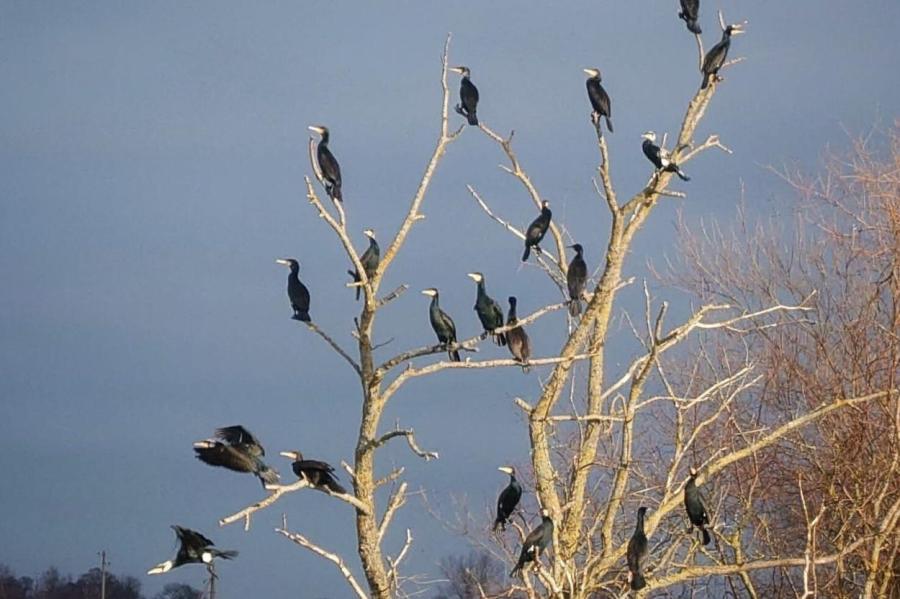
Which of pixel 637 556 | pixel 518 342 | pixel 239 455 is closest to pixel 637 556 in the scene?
pixel 637 556

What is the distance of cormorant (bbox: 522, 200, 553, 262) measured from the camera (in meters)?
11.5

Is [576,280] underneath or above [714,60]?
underneath

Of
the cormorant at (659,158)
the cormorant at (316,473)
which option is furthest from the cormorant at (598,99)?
the cormorant at (316,473)

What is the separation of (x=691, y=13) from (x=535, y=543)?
465 centimetres

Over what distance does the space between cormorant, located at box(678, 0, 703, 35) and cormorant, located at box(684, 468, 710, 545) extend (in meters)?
3.74

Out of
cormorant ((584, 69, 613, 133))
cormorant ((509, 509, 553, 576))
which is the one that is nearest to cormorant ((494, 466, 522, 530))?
cormorant ((509, 509, 553, 576))

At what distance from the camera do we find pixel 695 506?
988cm

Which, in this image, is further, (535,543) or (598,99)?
(598,99)

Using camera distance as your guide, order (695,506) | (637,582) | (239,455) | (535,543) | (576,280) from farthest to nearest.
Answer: (576,280)
(695,506)
(637,582)
(535,543)
(239,455)

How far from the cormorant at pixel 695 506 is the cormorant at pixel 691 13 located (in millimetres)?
3739

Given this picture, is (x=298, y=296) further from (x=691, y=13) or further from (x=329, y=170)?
(x=691, y=13)

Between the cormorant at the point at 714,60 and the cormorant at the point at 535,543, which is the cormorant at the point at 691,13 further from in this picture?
the cormorant at the point at 535,543

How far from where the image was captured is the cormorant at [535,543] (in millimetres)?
9211

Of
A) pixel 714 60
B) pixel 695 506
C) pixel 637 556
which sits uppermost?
pixel 714 60
